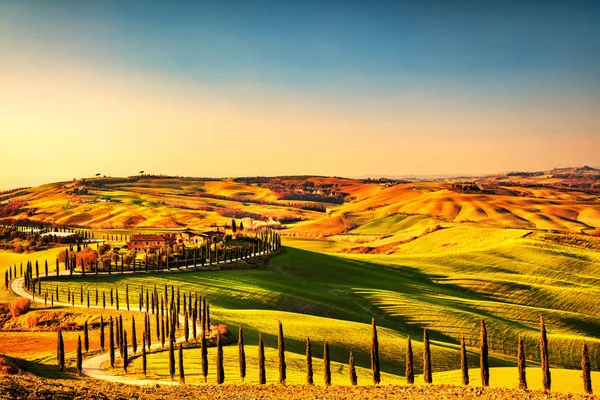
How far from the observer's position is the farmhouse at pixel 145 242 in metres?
150

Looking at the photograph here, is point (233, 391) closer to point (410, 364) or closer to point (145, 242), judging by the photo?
point (410, 364)

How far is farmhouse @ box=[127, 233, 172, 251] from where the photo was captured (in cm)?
15000

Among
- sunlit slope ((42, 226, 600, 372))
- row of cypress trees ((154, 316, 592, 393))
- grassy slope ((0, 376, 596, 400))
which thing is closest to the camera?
grassy slope ((0, 376, 596, 400))

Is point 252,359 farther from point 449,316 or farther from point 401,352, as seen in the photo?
point 449,316

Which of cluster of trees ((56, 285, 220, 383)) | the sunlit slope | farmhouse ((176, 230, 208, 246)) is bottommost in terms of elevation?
the sunlit slope

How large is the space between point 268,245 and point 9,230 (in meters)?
95.7

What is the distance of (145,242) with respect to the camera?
6033 inches

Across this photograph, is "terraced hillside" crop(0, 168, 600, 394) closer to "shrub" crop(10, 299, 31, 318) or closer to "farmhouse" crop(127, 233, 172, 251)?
"shrub" crop(10, 299, 31, 318)

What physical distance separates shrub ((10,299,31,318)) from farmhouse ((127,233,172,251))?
56.0m

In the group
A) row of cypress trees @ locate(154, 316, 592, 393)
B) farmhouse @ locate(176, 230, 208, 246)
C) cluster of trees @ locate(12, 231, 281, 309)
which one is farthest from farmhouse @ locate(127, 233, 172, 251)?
row of cypress trees @ locate(154, 316, 592, 393)

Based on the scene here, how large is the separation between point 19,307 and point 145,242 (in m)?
63.2

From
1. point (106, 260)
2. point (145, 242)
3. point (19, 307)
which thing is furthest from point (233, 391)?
point (145, 242)

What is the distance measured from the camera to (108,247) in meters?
141

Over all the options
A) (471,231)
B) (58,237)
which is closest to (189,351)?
(58,237)
